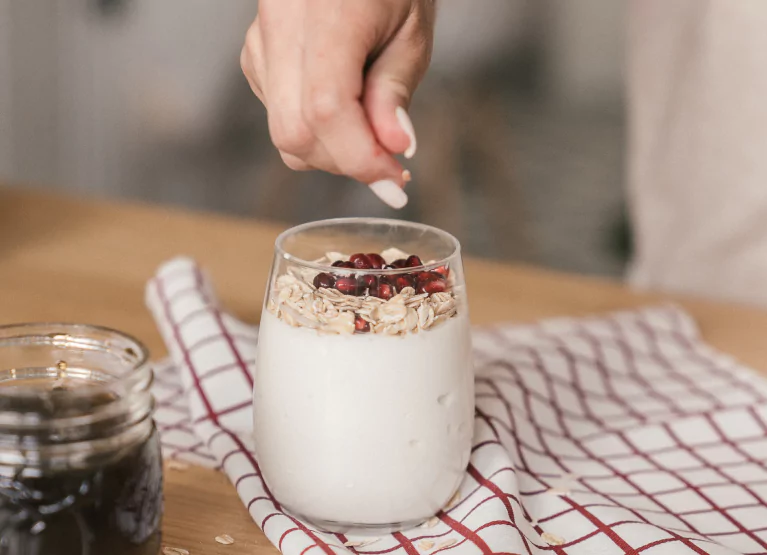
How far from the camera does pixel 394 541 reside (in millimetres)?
615

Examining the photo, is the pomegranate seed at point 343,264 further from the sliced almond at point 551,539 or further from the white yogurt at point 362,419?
the sliced almond at point 551,539

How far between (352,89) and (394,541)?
0.30 meters

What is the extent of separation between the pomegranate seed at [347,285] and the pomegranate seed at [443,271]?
0.06 meters

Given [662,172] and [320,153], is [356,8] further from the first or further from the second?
[662,172]

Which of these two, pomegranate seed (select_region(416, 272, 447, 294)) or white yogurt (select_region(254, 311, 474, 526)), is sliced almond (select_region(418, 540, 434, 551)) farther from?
pomegranate seed (select_region(416, 272, 447, 294))

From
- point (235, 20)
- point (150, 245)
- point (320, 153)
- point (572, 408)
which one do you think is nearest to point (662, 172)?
point (572, 408)

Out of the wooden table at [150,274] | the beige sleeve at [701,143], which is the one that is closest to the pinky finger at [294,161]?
the wooden table at [150,274]

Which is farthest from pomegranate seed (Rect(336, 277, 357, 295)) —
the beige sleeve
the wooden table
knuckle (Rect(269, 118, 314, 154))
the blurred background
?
→ the blurred background

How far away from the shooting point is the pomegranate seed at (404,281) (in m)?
0.59

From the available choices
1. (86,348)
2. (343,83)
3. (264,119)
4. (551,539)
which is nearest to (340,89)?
(343,83)

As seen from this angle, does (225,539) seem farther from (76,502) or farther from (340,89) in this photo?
(340,89)

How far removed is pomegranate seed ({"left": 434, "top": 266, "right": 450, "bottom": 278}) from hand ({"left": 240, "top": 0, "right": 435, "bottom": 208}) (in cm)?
6

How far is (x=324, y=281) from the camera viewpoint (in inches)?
23.2

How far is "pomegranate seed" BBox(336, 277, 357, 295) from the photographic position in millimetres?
582
